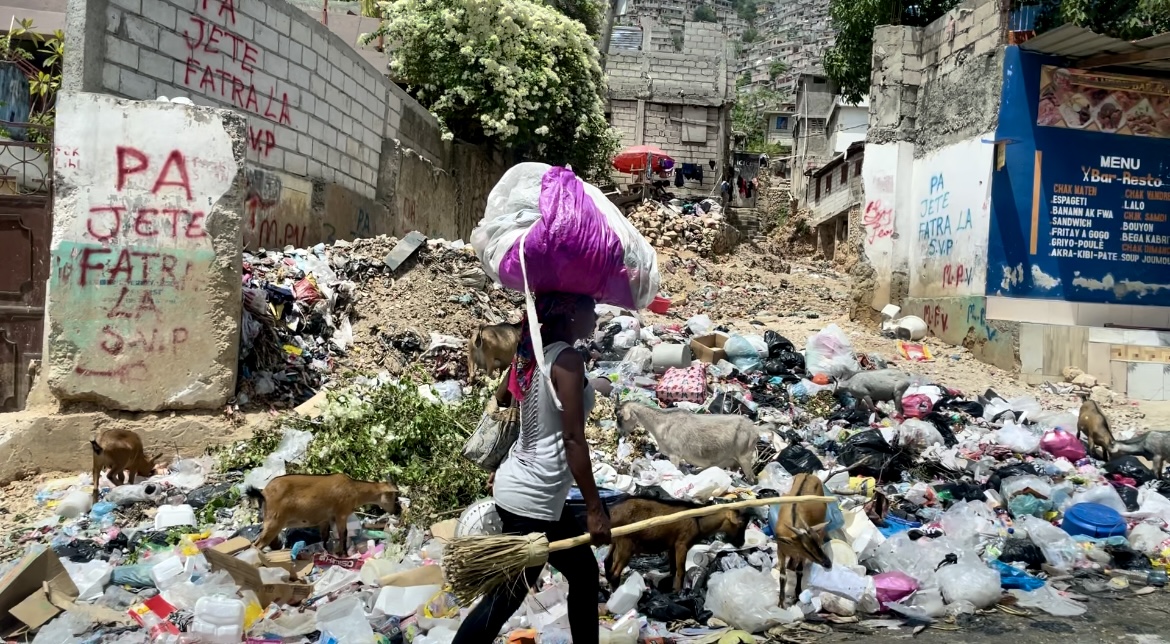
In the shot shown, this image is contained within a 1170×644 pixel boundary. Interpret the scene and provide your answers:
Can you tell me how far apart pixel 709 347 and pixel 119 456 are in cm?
552

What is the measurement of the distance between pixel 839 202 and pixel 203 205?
19.7 metres

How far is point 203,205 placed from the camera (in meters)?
5.32

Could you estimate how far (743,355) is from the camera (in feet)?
27.4

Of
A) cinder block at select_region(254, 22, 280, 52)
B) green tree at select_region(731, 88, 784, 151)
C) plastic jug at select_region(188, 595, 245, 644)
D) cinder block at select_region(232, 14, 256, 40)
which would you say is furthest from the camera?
green tree at select_region(731, 88, 784, 151)

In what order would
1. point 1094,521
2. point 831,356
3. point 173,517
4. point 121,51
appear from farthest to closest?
1. point 831,356
2. point 121,51
3. point 1094,521
4. point 173,517

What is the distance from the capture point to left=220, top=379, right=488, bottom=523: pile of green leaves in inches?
177

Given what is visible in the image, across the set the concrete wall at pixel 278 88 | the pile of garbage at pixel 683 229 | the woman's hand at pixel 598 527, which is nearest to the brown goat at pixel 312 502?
the woman's hand at pixel 598 527

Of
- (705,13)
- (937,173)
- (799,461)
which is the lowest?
(799,461)

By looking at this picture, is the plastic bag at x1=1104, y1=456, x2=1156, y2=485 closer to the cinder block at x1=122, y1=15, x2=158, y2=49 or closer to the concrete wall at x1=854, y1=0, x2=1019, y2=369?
the concrete wall at x1=854, y1=0, x2=1019, y2=369

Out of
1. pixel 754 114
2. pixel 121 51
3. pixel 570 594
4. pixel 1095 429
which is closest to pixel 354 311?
pixel 121 51

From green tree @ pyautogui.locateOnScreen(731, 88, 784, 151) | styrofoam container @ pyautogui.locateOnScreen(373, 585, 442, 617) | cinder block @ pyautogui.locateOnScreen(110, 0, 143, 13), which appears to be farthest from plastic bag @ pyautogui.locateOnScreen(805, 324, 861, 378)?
green tree @ pyautogui.locateOnScreen(731, 88, 784, 151)

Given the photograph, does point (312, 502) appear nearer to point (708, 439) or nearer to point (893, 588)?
point (708, 439)

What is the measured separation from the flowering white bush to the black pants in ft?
40.3

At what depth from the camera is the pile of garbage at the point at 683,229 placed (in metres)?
18.7
